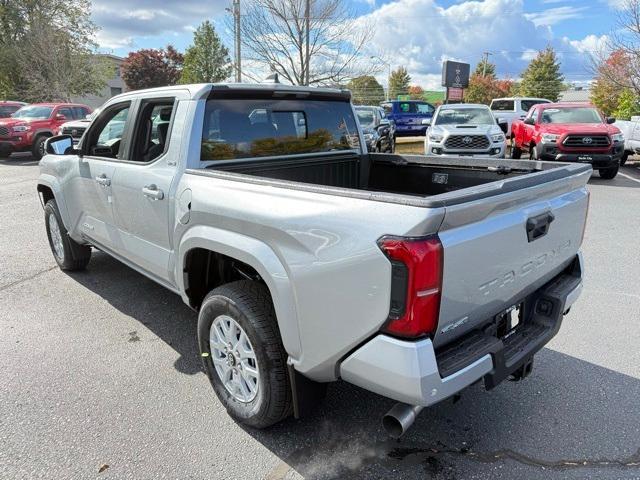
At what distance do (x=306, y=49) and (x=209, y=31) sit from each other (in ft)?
127

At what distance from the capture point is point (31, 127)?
16.7 m

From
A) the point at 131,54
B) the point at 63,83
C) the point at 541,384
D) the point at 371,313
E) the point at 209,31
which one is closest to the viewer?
the point at 371,313

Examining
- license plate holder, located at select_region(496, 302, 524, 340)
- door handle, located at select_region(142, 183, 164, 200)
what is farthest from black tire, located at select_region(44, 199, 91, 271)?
license plate holder, located at select_region(496, 302, 524, 340)

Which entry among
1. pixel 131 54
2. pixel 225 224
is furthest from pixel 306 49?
pixel 131 54

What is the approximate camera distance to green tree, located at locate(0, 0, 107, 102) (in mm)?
32156

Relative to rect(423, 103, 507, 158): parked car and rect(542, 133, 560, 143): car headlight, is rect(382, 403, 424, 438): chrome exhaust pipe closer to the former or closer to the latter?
rect(423, 103, 507, 158): parked car

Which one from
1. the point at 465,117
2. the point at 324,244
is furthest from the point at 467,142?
the point at 324,244

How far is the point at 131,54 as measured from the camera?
6556 centimetres

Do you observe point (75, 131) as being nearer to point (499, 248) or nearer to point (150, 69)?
point (499, 248)

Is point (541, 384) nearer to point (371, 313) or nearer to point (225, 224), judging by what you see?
point (371, 313)

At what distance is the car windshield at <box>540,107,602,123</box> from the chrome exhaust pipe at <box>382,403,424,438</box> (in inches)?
492

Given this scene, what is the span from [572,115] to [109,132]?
38.7ft

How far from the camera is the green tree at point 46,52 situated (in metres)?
32.2

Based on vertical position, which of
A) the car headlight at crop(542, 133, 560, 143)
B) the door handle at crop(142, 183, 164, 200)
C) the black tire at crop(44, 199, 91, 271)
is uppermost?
the door handle at crop(142, 183, 164, 200)
